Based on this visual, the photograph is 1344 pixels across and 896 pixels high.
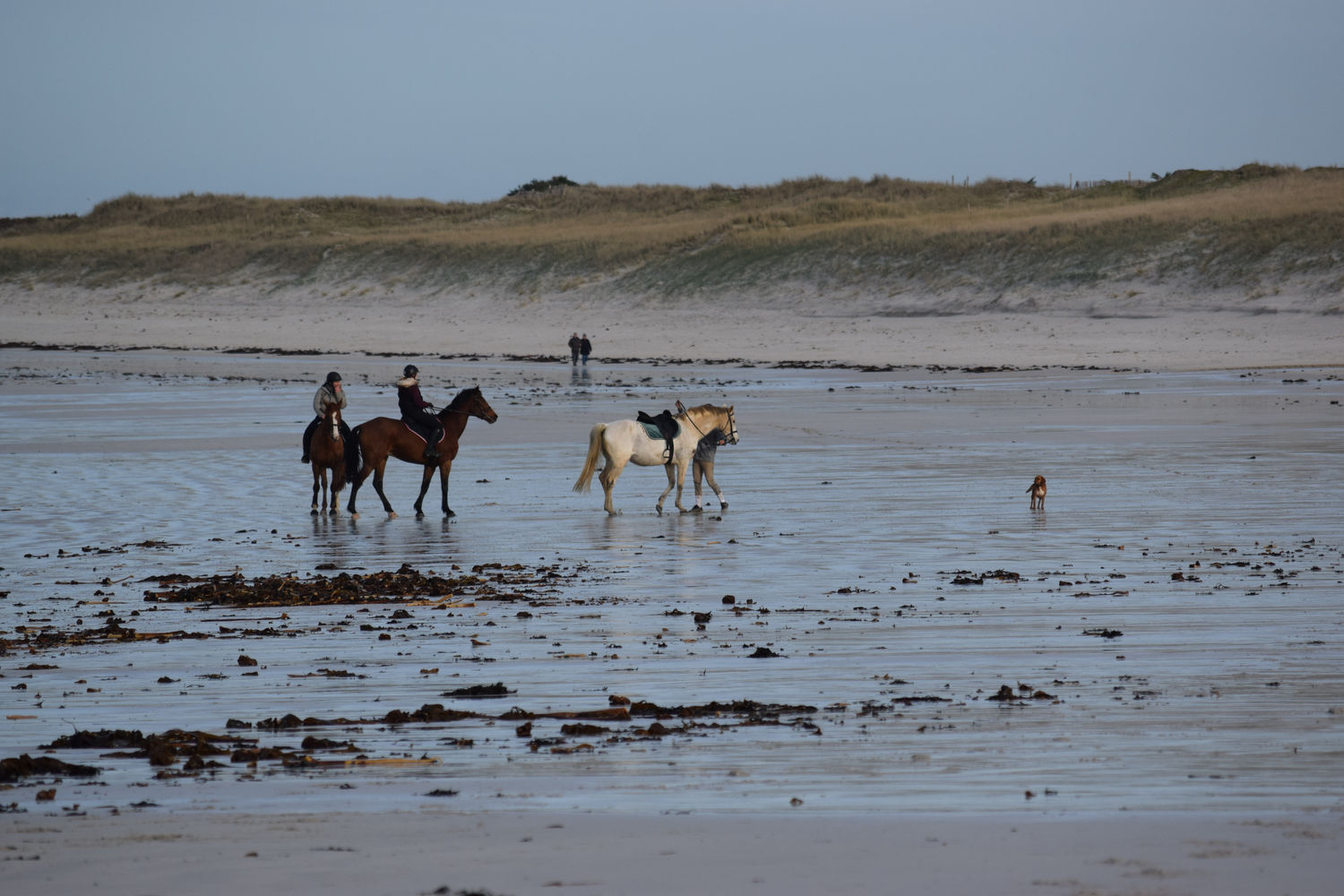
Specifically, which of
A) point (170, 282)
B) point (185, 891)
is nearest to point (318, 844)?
point (185, 891)

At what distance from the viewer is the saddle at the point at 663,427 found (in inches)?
624

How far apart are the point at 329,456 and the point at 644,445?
3219mm

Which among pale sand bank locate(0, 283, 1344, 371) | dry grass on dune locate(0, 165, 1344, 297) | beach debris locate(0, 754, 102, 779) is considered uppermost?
dry grass on dune locate(0, 165, 1344, 297)

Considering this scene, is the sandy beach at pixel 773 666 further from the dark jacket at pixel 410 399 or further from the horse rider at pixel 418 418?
the dark jacket at pixel 410 399

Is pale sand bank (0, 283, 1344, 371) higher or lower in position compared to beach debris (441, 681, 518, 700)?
higher

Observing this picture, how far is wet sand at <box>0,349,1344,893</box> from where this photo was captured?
4.78m

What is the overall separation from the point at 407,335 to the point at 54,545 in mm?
40814

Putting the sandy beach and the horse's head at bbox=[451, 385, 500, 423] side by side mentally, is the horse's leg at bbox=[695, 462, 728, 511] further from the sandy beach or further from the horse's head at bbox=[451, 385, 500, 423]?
the horse's head at bbox=[451, 385, 500, 423]

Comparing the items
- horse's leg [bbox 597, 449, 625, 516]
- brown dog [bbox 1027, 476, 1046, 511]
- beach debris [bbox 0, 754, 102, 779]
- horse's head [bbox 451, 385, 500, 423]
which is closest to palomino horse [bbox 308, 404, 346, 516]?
horse's head [bbox 451, 385, 500, 423]

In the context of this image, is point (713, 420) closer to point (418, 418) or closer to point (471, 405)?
point (471, 405)

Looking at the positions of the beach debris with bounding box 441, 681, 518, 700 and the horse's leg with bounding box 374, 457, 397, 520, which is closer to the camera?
the beach debris with bounding box 441, 681, 518, 700

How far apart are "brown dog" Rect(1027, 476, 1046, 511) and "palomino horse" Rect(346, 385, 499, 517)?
549 cm

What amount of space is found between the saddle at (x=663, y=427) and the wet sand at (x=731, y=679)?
0.80 meters

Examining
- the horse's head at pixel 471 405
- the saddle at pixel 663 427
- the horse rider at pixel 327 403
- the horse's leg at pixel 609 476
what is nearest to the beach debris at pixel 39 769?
the horse's leg at pixel 609 476
